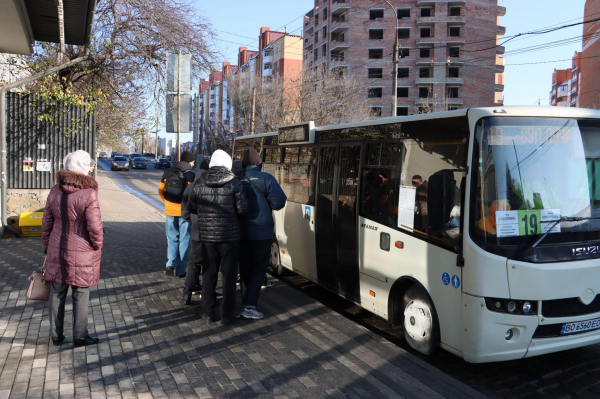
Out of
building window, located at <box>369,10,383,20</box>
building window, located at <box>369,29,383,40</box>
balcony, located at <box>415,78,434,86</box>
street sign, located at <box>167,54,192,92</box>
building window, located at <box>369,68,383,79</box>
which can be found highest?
building window, located at <box>369,10,383,20</box>

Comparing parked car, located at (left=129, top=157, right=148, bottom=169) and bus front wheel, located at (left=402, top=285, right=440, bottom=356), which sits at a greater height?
parked car, located at (left=129, top=157, right=148, bottom=169)

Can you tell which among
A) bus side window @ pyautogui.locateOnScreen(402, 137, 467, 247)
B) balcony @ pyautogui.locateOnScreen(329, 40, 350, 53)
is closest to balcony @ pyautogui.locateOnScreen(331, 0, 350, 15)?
balcony @ pyautogui.locateOnScreen(329, 40, 350, 53)

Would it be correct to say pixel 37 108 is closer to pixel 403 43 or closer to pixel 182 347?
pixel 182 347

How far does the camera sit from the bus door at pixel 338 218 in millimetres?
6848

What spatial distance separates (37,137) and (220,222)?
27.2 feet

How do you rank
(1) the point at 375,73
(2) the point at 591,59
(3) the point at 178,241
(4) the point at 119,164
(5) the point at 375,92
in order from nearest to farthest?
1. (3) the point at 178,241
2. (4) the point at 119,164
3. (2) the point at 591,59
4. (5) the point at 375,92
5. (1) the point at 375,73

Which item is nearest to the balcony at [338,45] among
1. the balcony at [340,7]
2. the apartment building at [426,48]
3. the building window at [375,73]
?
the apartment building at [426,48]

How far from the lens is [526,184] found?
4.76 metres

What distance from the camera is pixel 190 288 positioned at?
684 centimetres

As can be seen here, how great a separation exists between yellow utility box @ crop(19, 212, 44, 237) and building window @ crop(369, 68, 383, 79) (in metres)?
69.3

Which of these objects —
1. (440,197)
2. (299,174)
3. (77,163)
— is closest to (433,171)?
(440,197)

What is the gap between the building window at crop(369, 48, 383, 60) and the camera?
258 feet

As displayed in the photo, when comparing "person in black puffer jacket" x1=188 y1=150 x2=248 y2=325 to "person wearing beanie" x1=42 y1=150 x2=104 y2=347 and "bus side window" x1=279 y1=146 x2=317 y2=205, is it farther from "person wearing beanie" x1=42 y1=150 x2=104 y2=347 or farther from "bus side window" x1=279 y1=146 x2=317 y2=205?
"bus side window" x1=279 y1=146 x2=317 y2=205

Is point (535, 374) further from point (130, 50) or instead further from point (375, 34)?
point (375, 34)
